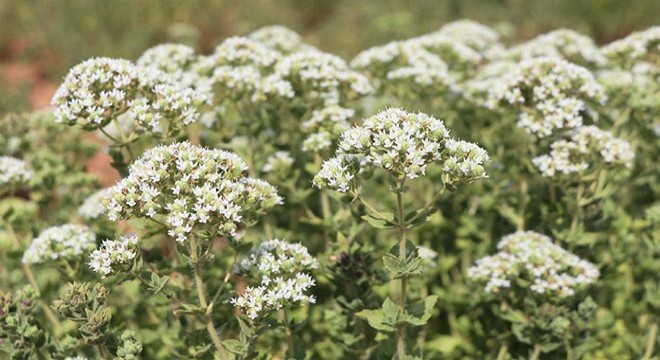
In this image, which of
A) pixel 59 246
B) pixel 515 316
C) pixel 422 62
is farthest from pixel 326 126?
pixel 59 246

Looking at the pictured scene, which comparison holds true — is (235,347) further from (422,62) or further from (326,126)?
(422,62)

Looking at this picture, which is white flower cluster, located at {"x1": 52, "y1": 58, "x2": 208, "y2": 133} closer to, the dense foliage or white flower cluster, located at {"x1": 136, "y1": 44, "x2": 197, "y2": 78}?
the dense foliage

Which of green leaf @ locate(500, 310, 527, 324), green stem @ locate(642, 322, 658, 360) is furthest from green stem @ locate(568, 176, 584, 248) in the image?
green stem @ locate(642, 322, 658, 360)

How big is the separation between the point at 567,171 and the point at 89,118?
362cm

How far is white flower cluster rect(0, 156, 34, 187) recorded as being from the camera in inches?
225

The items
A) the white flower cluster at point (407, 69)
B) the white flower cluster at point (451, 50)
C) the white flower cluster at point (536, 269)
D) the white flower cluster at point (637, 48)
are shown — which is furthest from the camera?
the white flower cluster at point (451, 50)

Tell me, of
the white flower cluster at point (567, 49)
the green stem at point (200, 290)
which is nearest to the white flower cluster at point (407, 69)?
the white flower cluster at point (567, 49)

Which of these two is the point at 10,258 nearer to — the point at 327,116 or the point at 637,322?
the point at 327,116

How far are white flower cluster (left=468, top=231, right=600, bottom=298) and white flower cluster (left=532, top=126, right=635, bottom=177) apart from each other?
22.8 inches

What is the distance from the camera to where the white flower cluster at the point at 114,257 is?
12.0 feet

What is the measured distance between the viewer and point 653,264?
19.6ft

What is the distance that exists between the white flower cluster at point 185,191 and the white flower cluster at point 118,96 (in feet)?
2.71

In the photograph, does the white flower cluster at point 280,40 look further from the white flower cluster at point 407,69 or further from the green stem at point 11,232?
the green stem at point 11,232

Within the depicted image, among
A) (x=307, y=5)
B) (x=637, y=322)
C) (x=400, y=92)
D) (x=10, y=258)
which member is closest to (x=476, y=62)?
(x=400, y=92)
